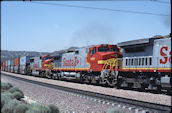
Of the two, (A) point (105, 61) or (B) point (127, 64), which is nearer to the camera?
(B) point (127, 64)

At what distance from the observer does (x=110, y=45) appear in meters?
20.2

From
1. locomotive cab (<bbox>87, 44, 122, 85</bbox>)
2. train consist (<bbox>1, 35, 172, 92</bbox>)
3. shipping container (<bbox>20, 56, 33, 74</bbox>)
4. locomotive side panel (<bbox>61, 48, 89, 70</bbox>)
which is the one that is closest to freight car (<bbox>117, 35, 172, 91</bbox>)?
train consist (<bbox>1, 35, 172, 92</bbox>)

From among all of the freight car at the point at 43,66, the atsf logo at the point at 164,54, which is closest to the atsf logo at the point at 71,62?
the freight car at the point at 43,66

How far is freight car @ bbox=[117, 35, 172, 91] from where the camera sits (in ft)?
46.3

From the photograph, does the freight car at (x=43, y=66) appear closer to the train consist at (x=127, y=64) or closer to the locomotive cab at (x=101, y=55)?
the train consist at (x=127, y=64)

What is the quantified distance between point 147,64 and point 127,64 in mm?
1947

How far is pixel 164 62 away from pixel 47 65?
23.0 meters

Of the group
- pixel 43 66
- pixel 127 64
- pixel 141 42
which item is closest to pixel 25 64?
pixel 43 66

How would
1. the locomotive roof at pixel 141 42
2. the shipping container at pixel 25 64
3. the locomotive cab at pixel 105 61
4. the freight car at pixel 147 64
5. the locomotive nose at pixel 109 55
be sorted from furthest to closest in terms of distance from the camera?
the shipping container at pixel 25 64, the locomotive nose at pixel 109 55, the locomotive cab at pixel 105 61, the locomotive roof at pixel 141 42, the freight car at pixel 147 64

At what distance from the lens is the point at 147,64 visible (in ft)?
50.2

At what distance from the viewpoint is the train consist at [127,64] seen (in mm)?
14383

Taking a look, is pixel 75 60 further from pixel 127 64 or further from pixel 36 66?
pixel 36 66

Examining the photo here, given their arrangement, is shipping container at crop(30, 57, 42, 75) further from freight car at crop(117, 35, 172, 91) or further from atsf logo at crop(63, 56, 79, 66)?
freight car at crop(117, 35, 172, 91)

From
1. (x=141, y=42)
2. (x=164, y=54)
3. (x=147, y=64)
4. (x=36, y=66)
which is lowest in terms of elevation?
(x=36, y=66)
